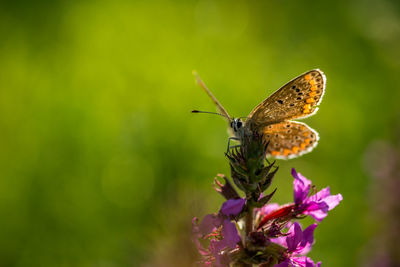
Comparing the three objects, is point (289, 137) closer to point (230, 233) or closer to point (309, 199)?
point (309, 199)

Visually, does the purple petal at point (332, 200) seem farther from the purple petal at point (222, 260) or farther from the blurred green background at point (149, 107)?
the blurred green background at point (149, 107)

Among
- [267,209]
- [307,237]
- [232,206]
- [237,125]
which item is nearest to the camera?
[232,206]

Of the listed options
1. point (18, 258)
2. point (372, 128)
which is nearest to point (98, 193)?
point (18, 258)

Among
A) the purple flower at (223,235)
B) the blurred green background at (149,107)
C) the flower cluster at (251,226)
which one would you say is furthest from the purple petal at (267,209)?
the blurred green background at (149,107)

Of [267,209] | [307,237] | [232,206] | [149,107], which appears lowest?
[149,107]

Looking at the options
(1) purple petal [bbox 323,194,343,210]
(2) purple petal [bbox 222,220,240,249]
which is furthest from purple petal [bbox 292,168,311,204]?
(2) purple petal [bbox 222,220,240,249]

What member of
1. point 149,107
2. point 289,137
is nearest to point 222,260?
point 289,137
